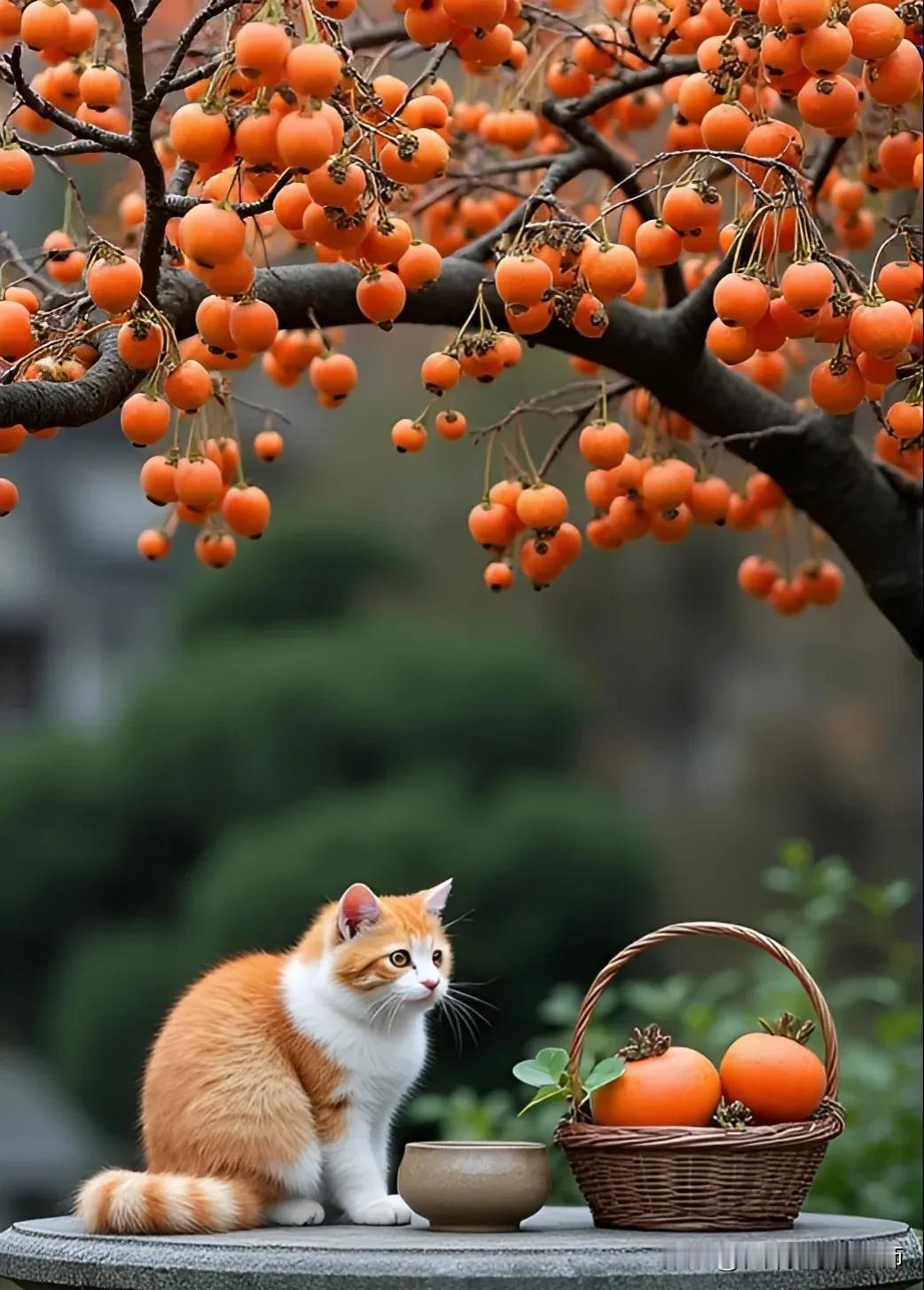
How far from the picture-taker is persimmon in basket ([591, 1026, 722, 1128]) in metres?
1.56

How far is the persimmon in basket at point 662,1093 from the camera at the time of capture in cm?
156

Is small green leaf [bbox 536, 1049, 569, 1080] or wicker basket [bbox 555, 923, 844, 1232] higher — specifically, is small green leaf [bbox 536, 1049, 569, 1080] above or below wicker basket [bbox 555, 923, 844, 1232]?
above

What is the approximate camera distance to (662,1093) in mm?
1564

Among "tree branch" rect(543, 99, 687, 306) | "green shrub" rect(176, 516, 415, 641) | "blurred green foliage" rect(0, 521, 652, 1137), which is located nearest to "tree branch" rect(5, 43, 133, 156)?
"tree branch" rect(543, 99, 687, 306)

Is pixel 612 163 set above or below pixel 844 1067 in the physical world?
above

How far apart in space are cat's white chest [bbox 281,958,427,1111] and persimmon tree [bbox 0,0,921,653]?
0.48 meters

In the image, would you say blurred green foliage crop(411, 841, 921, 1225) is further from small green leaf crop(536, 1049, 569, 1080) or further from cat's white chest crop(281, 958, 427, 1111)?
small green leaf crop(536, 1049, 569, 1080)

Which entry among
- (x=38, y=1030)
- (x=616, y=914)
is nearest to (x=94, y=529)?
(x=38, y=1030)

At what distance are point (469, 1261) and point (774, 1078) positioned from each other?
0.33 m

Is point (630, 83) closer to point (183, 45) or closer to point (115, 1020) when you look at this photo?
point (183, 45)

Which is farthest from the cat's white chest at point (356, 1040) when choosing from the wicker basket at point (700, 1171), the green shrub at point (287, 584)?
the green shrub at point (287, 584)

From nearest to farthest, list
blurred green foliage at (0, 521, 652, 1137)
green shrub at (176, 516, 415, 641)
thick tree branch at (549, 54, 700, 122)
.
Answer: thick tree branch at (549, 54, 700, 122) → blurred green foliage at (0, 521, 652, 1137) → green shrub at (176, 516, 415, 641)

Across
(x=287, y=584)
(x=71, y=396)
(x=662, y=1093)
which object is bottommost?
(x=662, y=1093)

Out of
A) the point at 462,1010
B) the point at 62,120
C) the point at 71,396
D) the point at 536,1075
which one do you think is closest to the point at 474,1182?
the point at 536,1075
